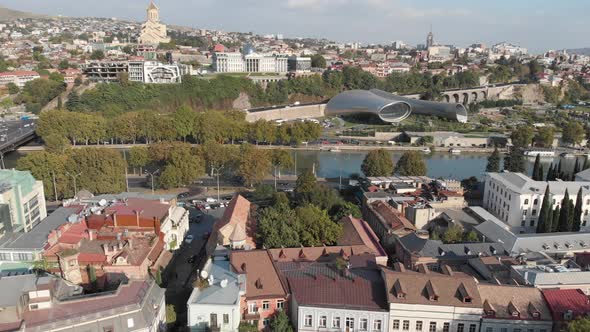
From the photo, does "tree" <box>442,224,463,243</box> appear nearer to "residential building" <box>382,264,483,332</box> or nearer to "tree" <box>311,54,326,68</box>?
"residential building" <box>382,264,483,332</box>

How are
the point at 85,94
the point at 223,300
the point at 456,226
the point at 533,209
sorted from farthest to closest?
the point at 85,94 → the point at 533,209 → the point at 456,226 → the point at 223,300

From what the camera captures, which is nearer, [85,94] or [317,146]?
[317,146]

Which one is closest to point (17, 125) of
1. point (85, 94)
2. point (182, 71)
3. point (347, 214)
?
point (85, 94)

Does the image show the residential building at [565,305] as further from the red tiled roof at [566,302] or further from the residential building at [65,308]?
the residential building at [65,308]

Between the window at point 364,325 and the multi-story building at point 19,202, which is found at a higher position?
the multi-story building at point 19,202

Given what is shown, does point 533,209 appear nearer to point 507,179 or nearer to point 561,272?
point 507,179

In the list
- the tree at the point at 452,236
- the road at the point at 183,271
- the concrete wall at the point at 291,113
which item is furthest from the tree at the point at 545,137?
the road at the point at 183,271
